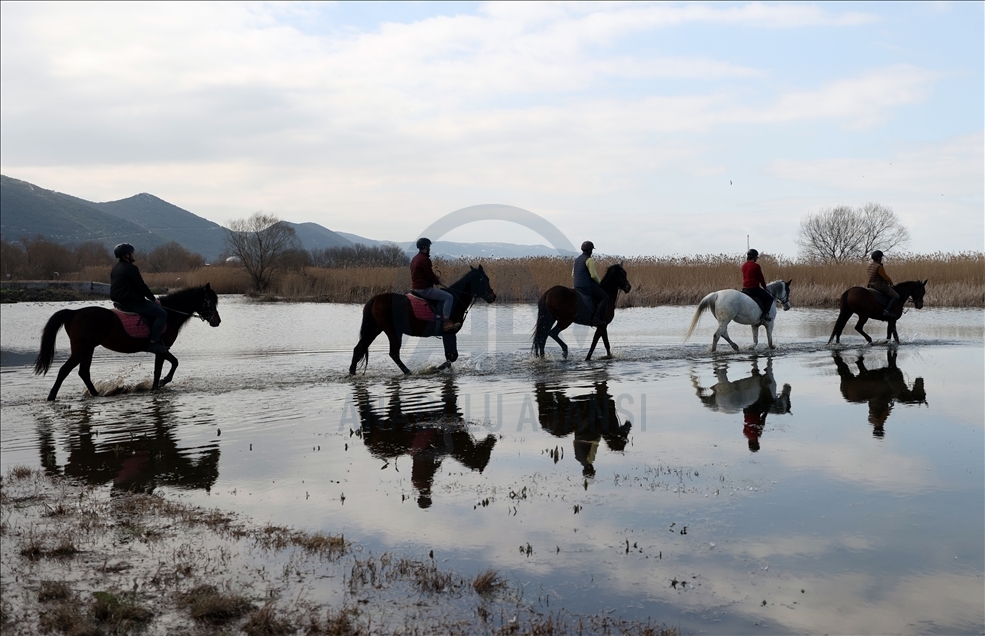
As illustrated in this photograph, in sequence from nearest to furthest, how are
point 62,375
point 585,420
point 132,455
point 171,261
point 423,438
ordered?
point 132,455
point 423,438
point 585,420
point 62,375
point 171,261

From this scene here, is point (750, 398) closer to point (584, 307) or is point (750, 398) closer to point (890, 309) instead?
point (584, 307)

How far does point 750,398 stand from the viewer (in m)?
10.9

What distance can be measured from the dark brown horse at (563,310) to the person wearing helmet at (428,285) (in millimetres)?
2233

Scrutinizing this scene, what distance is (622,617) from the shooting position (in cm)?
419

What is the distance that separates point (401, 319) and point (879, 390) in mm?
8156

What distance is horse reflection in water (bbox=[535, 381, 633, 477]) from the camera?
26.6ft

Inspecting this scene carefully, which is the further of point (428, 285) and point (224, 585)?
point (428, 285)

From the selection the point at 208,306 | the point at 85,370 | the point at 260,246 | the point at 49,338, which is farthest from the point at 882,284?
the point at 260,246

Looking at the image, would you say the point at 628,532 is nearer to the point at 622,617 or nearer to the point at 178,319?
the point at 622,617

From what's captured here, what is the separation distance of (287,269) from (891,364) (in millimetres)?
41218

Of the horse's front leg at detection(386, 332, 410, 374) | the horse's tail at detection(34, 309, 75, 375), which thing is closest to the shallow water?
the horse's front leg at detection(386, 332, 410, 374)

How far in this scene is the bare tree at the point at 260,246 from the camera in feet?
165

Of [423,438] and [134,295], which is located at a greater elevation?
[134,295]

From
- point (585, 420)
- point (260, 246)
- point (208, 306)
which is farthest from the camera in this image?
point (260, 246)
